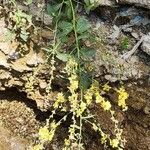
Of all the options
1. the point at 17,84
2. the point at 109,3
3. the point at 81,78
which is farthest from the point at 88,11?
the point at 17,84

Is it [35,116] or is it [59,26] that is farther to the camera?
[35,116]

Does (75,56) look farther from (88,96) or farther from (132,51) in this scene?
(132,51)

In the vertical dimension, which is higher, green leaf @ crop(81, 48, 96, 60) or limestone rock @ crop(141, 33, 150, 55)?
limestone rock @ crop(141, 33, 150, 55)

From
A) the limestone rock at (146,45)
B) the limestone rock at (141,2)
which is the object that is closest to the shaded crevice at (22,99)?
the limestone rock at (146,45)

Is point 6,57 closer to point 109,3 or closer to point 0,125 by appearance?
point 0,125

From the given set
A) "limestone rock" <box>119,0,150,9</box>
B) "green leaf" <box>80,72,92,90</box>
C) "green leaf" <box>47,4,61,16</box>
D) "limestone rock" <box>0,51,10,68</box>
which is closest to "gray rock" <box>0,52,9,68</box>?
"limestone rock" <box>0,51,10,68</box>

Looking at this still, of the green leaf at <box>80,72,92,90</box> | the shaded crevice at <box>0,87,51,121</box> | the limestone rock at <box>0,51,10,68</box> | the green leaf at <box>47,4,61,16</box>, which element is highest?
the green leaf at <box>47,4,61,16</box>

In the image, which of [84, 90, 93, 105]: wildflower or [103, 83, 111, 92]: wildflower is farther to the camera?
[103, 83, 111, 92]: wildflower

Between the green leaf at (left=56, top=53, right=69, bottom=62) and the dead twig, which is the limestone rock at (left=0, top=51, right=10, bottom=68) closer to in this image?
the green leaf at (left=56, top=53, right=69, bottom=62)

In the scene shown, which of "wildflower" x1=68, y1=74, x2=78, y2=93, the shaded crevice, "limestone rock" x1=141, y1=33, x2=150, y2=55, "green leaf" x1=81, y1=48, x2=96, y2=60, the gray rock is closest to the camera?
"wildflower" x1=68, y1=74, x2=78, y2=93

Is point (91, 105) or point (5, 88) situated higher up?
point (91, 105)

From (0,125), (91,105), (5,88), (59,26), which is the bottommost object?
(0,125)
